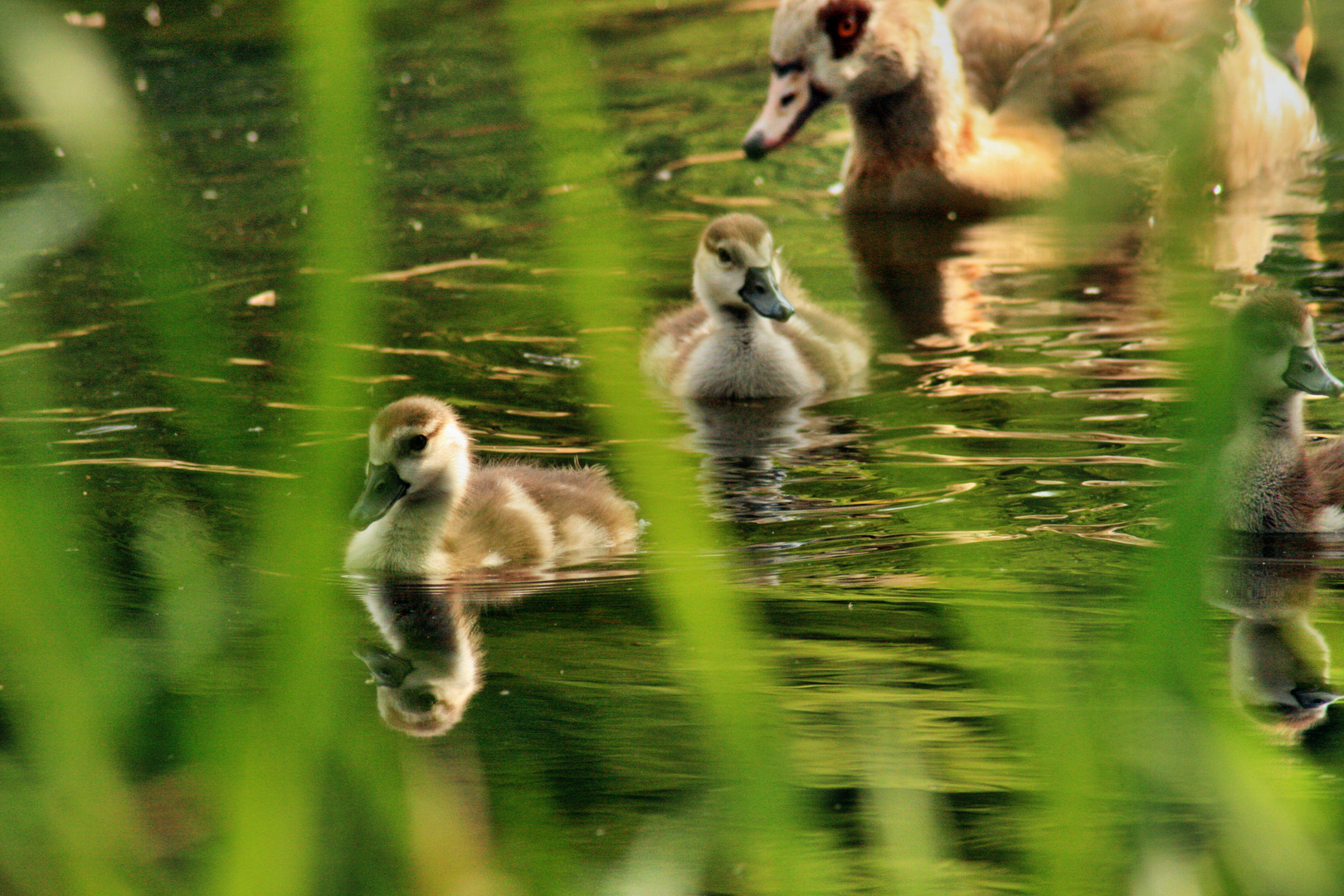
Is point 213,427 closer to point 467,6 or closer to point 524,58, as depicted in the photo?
point 524,58

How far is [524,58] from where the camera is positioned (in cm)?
92

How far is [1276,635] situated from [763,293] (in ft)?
7.52

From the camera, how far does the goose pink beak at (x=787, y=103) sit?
289 inches

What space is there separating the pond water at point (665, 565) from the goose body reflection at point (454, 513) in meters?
0.10

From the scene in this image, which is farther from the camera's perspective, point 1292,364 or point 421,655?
point 1292,364

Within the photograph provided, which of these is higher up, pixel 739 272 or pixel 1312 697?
pixel 739 272

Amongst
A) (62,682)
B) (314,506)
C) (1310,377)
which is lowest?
(1310,377)

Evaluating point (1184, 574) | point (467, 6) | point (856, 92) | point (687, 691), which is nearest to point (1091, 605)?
point (687, 691)

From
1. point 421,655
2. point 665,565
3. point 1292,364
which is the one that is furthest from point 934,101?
point 665,565

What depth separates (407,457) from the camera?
4.38m

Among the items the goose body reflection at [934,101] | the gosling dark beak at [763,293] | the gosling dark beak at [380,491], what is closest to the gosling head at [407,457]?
the gosling dark beak at [380,491]

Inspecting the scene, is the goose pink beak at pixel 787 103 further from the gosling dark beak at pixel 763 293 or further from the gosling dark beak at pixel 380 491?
the gosling dark beak at pixel 380 491

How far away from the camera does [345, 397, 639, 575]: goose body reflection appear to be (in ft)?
14.4

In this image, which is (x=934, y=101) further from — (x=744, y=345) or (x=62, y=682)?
(x=62, y=682)
